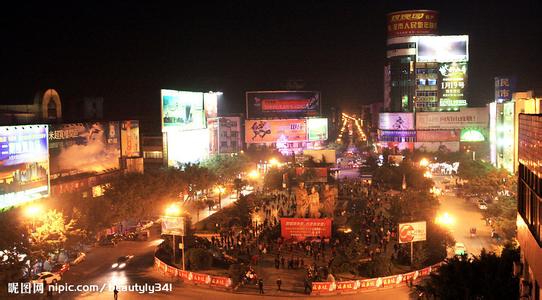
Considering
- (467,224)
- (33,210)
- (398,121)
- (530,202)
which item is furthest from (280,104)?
(530,202)

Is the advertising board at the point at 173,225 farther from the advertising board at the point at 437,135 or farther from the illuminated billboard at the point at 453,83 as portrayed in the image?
the illuminated billboard at the point at 453,83

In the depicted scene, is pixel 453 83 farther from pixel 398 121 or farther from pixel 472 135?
pixel 398 121

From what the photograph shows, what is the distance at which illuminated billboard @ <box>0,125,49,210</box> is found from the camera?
138 ft

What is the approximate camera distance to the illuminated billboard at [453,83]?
103m

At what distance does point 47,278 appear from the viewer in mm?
31422

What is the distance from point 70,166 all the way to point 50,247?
19.7 m

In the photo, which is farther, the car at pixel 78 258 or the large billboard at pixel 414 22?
the large billboard at pixel 414 22

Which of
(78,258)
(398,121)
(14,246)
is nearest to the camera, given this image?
(14,246)

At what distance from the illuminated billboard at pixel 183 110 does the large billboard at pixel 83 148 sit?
39.7 feet

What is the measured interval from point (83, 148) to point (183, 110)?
24111 millimetres

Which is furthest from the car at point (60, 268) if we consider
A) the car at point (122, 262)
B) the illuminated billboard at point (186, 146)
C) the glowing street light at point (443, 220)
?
the illuminated billboard at point (186, 146)

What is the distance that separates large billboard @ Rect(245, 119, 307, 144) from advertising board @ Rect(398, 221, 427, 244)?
6924 cm

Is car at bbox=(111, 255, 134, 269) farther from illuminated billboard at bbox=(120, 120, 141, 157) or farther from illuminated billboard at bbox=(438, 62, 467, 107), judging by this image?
illuminated billboard at bbox=(438, 62, 467, 107)

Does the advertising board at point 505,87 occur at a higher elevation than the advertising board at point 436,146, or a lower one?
higher
